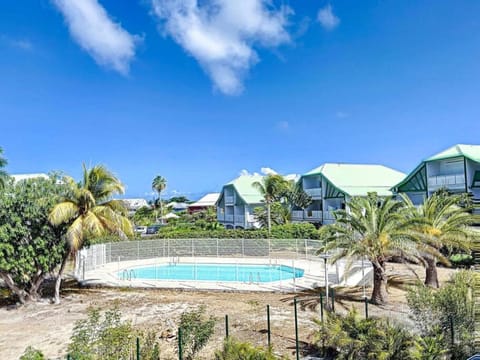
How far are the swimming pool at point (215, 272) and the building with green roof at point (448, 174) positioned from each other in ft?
46.1

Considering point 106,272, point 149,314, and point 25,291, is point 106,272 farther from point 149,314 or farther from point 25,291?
point 149,314

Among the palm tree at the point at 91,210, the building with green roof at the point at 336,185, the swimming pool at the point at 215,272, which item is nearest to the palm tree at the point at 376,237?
the swimming pool at the point at 215,272

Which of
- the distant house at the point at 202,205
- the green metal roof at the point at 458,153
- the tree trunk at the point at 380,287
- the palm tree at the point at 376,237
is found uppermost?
the green metal roof at the point at 458,153

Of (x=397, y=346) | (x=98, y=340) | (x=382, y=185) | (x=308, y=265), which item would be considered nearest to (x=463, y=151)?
(x=382, y=185)

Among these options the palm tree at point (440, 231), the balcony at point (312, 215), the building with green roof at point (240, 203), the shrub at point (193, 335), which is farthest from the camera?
the building with green roof at point (240, 203)

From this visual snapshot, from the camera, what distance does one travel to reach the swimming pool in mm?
21234

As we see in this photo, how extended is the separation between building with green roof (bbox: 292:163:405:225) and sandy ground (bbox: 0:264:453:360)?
17.0 metres

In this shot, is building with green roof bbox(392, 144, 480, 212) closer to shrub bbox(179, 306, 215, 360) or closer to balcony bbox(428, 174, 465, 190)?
balcony bbox(428, 174, 465, 190)

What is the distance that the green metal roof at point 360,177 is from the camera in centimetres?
3538

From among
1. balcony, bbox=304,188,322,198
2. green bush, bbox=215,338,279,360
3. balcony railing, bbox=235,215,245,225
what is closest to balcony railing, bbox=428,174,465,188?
balcony, bbox=304,188,322,198

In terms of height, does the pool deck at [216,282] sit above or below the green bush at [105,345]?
below

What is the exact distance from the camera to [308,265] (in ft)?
76.2

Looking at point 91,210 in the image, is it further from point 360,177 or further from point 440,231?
point 360,177

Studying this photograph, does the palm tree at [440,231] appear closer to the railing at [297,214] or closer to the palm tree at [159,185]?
the railing at [297,214]
